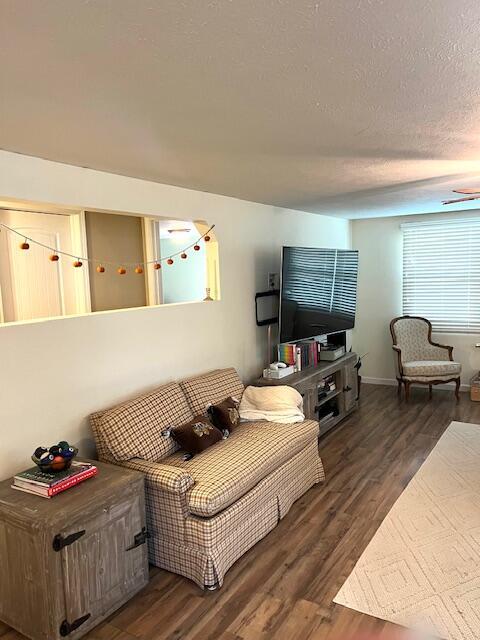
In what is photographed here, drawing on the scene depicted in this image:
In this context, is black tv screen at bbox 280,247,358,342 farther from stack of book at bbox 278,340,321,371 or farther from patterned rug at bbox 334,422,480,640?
patterned rug at bbox 334,422,480,640

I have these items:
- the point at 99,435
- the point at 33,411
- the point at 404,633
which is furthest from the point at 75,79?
the point at 404,633

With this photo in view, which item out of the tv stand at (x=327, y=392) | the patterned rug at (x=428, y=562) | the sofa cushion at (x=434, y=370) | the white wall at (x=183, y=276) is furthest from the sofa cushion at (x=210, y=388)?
the sofa cushion at (x=434, y=370)

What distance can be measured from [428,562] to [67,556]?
1.92 metres

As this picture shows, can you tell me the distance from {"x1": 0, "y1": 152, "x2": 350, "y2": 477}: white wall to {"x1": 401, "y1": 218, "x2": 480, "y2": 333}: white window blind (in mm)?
2521

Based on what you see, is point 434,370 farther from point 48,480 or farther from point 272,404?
point 48,480

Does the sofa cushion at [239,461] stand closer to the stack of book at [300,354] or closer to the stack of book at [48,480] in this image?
the stack of book at [48,480]

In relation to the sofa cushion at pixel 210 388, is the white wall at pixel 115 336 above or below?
above

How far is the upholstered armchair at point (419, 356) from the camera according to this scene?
5746mm

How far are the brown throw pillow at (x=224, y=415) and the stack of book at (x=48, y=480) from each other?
3.66 feet

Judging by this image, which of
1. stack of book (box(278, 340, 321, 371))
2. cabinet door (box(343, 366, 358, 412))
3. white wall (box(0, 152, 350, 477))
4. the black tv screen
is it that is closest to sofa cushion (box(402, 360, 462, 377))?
cabinet door (box(343, 366, 358, 412))

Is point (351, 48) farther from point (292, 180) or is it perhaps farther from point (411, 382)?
point (411, 382)

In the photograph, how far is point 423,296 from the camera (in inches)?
251

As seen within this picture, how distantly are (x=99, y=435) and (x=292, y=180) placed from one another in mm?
2134

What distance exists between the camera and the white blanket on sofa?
3.66m
